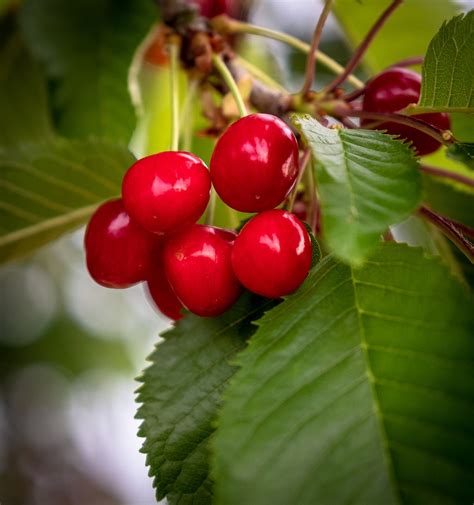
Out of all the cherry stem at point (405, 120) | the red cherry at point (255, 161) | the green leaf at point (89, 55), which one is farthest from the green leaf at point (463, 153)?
the green leaf at point (89, 55)

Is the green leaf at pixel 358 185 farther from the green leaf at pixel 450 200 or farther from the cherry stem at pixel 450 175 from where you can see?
the green leaf at pixel 450 200

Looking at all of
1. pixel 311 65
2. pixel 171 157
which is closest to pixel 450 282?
pixel 171 157

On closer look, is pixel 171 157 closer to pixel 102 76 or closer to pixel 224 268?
pixel 224 268

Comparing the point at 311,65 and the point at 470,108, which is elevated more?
the point at 470,108

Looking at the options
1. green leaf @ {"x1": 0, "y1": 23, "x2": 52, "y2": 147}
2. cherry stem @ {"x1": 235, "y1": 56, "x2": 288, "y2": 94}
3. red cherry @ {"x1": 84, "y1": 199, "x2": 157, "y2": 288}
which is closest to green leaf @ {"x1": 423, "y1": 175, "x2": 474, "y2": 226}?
cherry stem @ {"x1": 235, "y1": 56, "x2": 288, "y2": 94}

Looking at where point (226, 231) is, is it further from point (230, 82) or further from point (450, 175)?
point (450, 175)
